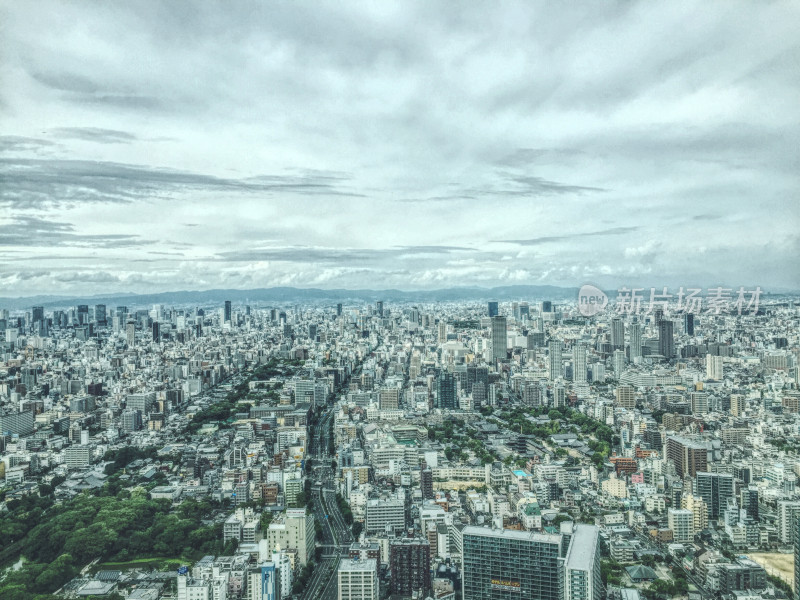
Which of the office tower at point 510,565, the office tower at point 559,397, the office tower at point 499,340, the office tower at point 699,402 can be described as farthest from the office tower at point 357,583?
the office tower at point 499,340

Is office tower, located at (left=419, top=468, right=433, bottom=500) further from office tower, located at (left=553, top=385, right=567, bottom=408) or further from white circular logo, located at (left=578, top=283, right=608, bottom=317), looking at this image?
office tower, located at (left=553, top=385, right=567, bottom=408)

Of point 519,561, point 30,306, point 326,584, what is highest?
point 30,306

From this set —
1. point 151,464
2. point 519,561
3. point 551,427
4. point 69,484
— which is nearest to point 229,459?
point 151,464

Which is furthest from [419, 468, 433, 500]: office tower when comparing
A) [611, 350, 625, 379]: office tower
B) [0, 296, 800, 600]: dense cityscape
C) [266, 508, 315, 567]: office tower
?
[611, 350, 625, 379]: office tower

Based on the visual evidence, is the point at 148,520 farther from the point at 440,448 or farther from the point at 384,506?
the point at 440,448

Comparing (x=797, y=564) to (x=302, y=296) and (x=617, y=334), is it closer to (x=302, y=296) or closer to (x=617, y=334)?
(x=617, y=334)

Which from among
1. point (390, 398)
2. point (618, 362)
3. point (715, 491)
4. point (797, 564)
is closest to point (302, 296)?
point (390, 398)
